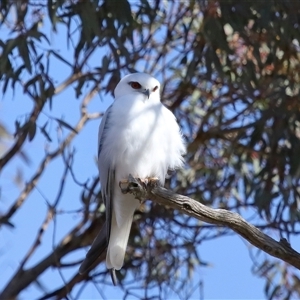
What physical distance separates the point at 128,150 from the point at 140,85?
0.47 metres

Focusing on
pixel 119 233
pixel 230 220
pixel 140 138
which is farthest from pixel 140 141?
pixel 230 220

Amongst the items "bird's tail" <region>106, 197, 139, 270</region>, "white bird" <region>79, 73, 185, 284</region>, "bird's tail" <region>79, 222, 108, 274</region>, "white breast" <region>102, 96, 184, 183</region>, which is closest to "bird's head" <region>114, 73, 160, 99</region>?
"white bird" <region>79, 73, 185, 284</region>

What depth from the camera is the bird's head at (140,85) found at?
205 inches

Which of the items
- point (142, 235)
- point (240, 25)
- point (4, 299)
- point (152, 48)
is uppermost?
point (152, 48)

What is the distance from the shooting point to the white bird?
491cm

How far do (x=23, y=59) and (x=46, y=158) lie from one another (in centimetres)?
129

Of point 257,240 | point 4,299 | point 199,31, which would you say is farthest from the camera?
point 4,299

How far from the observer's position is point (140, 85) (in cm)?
523

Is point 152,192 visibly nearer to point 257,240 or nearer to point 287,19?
point 257,240

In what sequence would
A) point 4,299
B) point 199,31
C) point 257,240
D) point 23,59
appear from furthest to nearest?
point 4,299 < point 199,31 < point 23,59 < point 257,240

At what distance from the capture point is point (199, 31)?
6.89 metres

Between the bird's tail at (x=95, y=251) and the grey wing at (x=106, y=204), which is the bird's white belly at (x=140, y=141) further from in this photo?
the bird's tail at (x=95, y=251)

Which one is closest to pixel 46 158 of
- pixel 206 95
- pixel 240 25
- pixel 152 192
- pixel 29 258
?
pixel 29 258

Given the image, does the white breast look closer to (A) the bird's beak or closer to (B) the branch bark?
(A) the bird's beak
